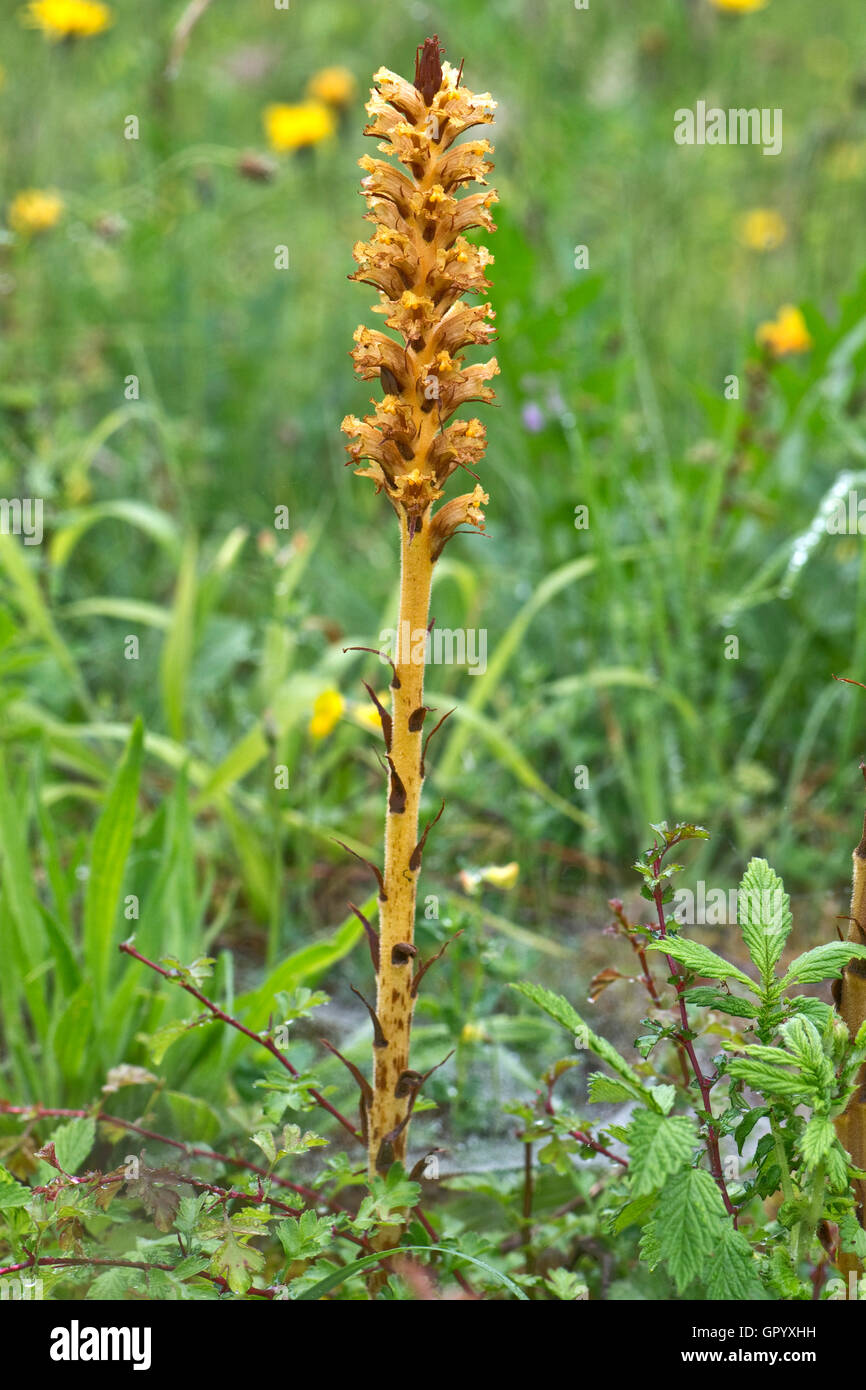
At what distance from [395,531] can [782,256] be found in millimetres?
2599

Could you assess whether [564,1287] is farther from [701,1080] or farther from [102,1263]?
[102,1263]

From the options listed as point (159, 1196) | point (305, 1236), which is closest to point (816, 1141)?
point (305, 1236)

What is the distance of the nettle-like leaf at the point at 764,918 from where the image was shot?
4.28 feet

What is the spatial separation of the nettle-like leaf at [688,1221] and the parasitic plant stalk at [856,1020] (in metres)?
0.20

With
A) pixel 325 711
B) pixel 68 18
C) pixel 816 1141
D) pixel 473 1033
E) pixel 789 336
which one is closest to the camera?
pixel 816 1141

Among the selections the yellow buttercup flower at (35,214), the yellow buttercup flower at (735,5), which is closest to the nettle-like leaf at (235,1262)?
the yellow buttercup flower at (35,214)

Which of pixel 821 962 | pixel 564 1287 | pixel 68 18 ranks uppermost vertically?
pixel 68 18

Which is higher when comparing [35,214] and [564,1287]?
[35,214]

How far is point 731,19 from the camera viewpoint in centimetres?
421

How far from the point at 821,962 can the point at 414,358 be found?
2.35 ft

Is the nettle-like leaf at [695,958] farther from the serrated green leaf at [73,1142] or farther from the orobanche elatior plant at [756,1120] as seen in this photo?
the serrated green leaf at [73,1142]

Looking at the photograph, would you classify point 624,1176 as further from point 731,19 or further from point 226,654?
point 731,19

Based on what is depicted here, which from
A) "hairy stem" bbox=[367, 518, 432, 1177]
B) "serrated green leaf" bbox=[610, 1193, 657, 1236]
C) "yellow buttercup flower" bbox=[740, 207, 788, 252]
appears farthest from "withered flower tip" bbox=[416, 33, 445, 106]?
"yellow buttercup flower" bbox=[740, 207, 788, 252]

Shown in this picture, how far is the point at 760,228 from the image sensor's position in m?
4.85
